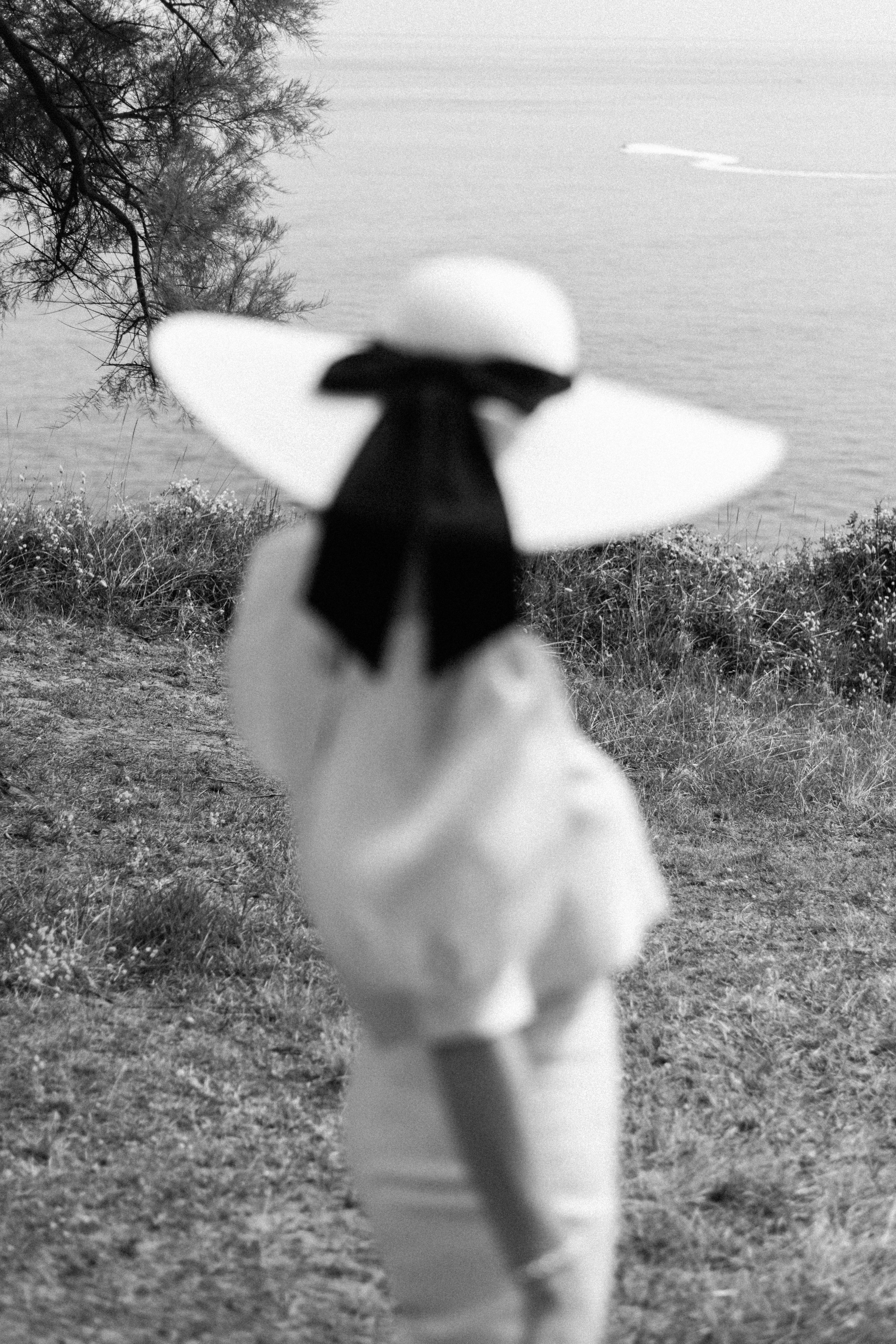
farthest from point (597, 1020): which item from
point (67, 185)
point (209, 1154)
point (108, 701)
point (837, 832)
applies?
point (67, 185)

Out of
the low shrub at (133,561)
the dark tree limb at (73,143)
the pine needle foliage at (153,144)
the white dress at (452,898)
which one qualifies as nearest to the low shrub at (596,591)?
the low shrub at (133,561)

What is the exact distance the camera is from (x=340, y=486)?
4.54 feet

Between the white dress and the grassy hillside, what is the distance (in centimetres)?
108

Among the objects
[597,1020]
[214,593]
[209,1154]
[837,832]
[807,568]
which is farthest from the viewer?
[807,568]

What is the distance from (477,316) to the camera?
144 centimetres

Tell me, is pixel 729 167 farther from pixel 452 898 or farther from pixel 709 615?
pixel 452 898

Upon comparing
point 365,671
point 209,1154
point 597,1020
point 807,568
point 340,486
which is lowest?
point 807,568

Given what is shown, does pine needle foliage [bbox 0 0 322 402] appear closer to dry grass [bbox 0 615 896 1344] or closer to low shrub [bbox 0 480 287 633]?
low shrub [bbox 0 480 287 633]

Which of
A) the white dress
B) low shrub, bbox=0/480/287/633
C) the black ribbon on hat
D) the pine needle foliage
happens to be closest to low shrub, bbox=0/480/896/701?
low shrub, bbox=0/480/287/633

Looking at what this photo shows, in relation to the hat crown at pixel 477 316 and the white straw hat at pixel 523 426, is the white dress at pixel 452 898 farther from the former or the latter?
the hat crown at pixel 477 316

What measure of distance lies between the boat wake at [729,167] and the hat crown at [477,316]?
6171cm

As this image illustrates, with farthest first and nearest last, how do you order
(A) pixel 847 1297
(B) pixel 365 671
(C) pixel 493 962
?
(A) pixel 847 1297 < (B) pixel 365 671 < (C) pixel 493 962

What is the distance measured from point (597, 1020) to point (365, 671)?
50 centimetres

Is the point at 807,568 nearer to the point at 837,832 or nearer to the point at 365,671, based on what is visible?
the point at 837,832
